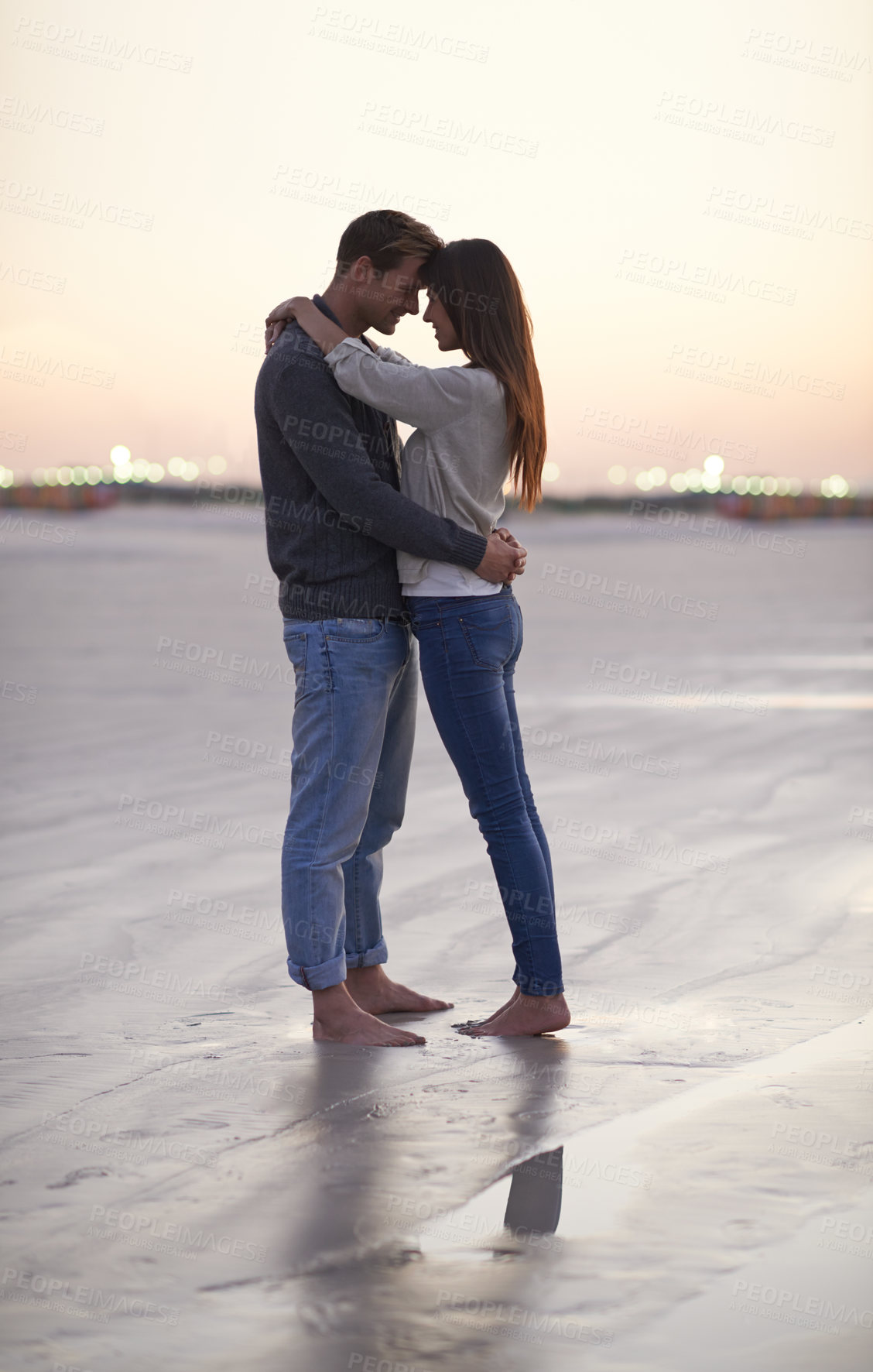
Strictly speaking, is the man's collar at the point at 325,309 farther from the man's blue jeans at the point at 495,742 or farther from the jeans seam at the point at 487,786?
the jeans seam at the point at 487,786

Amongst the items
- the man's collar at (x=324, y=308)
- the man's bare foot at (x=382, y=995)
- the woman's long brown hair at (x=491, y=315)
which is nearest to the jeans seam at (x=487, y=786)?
the man's bare foot at (x=382, y=995)

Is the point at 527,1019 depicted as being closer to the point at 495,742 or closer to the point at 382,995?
the point at 382,995

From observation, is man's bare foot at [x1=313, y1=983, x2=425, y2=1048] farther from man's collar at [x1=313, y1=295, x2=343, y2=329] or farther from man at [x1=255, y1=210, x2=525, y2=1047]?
man's collar at [x1=313, y1=295, x2=343, y2=329]

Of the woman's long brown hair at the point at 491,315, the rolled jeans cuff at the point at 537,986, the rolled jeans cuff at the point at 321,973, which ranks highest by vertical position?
the woman's long brown hair at the point at 491,315

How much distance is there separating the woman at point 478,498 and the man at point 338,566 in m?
0.06

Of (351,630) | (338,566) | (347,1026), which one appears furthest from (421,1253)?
(338,566)

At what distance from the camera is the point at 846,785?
627 centimetres

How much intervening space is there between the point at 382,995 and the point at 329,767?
0.62 meters

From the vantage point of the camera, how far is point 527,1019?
3207 mm

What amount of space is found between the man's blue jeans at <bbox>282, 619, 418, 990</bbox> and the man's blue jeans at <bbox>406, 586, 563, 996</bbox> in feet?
0.43

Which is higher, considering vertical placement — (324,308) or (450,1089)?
(324,308)

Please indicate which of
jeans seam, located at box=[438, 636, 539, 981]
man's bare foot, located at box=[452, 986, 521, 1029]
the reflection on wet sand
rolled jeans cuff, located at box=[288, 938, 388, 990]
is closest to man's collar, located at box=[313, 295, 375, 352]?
jeans seam, located at box=[438, 636, 539, 981]

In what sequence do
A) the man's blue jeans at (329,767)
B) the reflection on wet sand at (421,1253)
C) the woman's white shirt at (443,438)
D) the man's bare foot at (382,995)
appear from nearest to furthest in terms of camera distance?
the reflection on wet sand at (421,1253), the woman's white shirt at (443,438), the man's blue jeans at (329,767), the man's bare foot at (382,995)

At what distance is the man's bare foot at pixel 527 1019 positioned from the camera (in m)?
3.20
